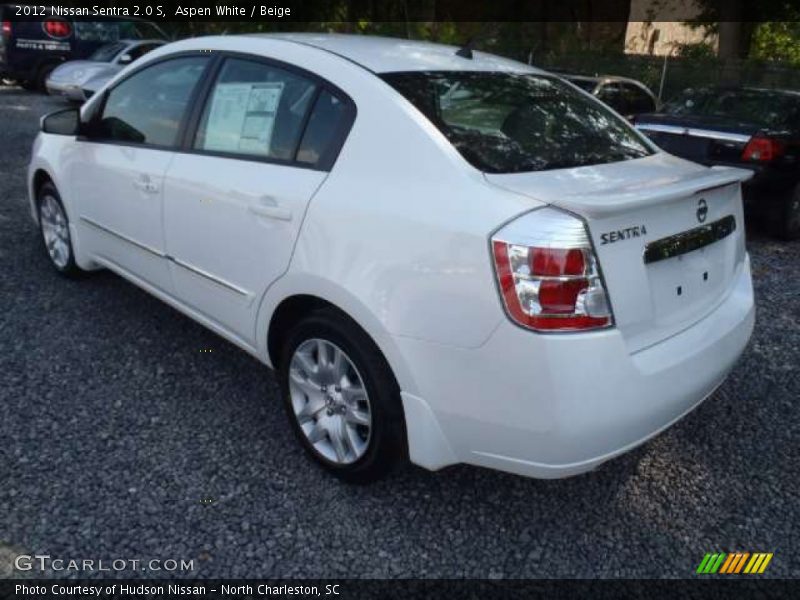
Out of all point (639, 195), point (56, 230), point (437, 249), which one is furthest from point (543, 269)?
point (56, 230)

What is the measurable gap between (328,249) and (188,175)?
1.04m

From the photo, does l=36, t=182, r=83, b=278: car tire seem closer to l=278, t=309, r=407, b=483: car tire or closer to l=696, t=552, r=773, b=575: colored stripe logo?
l=278, t=309, r=407, b=483: car tire

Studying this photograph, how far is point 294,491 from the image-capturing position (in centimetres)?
272

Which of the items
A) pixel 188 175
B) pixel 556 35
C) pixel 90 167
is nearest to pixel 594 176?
pixel 188 175

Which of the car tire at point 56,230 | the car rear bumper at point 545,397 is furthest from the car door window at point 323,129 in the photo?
the car tire at point 56,230

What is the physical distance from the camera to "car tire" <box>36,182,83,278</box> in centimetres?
445

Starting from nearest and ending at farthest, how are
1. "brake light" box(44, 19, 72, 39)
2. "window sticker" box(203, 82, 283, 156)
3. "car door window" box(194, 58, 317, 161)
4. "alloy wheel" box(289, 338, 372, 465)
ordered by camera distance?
"alloy wheel" box(289, 338, 372, 465), "car door window" box(194, 58, 317, 161), "window sticker" box(203, 82, 283, 156), "brake light" box(44, 19, 72, 39)

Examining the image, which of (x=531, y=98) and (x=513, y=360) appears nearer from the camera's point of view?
(x=513, y=360)

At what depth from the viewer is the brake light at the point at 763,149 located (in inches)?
A: 240

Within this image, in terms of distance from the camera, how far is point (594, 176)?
2.48 m

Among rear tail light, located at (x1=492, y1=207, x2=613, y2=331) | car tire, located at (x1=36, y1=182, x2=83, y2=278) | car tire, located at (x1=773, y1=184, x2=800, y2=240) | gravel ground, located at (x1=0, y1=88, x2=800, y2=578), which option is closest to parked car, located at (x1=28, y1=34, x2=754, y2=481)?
rear tail light, located at (x1=492, y1=207, x2=613, y2=331)

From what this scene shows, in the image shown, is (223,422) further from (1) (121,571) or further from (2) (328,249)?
(2) (328,249)

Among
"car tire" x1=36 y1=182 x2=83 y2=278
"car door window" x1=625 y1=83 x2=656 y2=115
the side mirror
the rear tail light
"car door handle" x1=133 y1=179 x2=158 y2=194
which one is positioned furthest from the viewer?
"car door window" x1=625 y1=83 x2=656 y2=115

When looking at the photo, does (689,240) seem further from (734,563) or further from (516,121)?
(734,563)
